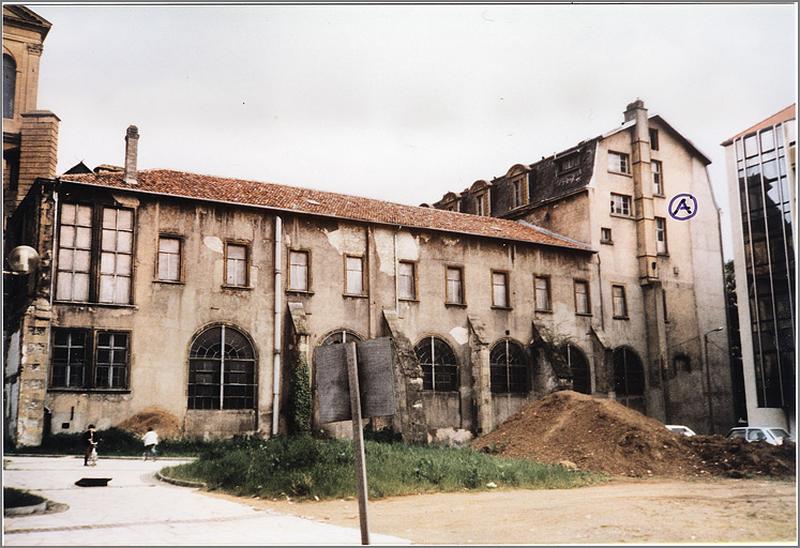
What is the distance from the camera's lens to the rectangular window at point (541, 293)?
27078mm

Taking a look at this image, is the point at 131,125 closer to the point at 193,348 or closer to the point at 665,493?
the point at 193,348

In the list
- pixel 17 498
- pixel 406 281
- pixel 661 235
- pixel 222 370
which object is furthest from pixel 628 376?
pixel 17 498

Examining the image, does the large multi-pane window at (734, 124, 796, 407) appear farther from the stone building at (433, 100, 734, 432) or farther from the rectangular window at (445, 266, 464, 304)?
the rectangular window at (445, 266, 464, 304)

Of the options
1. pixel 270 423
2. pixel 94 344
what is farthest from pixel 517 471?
pixel 94 344

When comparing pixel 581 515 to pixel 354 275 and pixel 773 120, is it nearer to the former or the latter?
pixel 773 120

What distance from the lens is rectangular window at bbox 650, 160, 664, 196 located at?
2573cm

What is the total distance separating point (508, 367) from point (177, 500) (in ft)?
52.5

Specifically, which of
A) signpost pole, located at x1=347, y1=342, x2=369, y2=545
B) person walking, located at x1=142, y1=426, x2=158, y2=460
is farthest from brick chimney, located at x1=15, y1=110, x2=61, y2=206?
signpost pole, located at x1=347, y1=342, x2=369, y2=545

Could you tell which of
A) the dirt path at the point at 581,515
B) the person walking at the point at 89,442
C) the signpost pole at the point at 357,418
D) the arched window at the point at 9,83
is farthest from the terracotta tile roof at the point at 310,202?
the signpost pole at the point at 357,418

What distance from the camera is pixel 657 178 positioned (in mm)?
26453

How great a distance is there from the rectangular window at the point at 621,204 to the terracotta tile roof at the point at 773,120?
12.1 meters

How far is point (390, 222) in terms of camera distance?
24.6 metres

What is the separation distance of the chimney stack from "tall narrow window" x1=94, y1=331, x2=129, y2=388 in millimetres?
4236

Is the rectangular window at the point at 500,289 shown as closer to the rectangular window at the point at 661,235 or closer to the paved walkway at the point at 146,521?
the rectangular window at the point at 661,235
